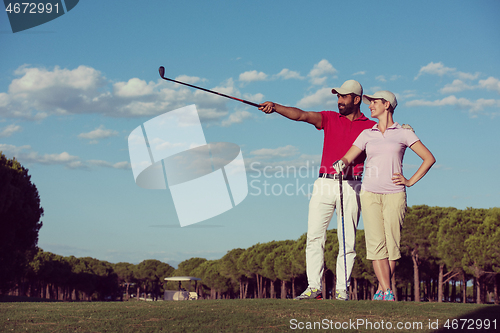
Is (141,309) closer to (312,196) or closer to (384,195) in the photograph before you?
(312,196)

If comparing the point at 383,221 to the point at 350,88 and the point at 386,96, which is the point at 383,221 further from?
the point at 350,88

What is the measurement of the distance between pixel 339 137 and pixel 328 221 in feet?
4.85

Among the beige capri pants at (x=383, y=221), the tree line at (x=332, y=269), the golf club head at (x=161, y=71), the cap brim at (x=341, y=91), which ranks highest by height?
the golf club head at (x=161, y=71)

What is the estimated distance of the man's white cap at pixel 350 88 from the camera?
788 cm

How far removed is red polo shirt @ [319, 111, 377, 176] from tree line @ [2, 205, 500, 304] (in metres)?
2.45

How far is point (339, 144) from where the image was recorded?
26.0ft

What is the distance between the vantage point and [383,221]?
7492 mm

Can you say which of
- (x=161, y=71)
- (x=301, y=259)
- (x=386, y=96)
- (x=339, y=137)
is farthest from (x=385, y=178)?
(x=301, y=259)

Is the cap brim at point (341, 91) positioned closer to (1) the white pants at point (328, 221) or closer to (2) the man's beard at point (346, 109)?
(2) the man's beard at point (346, 109)

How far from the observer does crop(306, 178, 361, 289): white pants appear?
778 centimetres

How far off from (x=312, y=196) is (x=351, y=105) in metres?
1.74

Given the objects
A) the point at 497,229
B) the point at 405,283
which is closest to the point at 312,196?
the point at 497,229

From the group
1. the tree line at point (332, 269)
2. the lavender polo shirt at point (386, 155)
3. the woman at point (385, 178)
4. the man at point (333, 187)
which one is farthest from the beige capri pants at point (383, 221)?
the tree line at point (332, 269)

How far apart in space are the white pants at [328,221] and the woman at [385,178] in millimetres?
232
